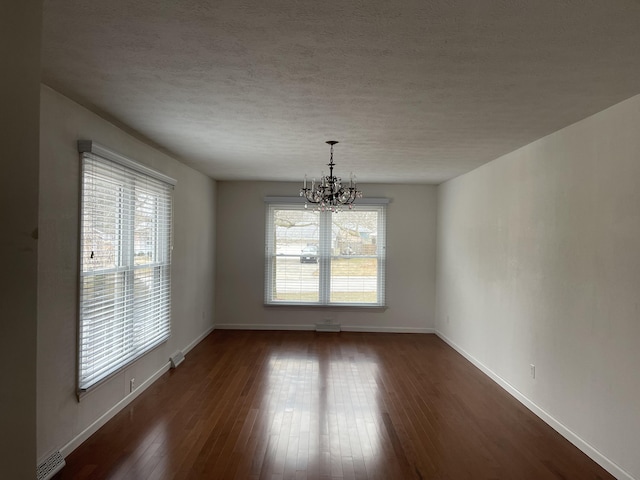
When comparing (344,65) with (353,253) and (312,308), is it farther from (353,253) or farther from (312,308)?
(312,308)

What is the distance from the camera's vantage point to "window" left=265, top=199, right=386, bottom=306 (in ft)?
23.2

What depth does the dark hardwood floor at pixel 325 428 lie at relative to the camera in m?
2.76

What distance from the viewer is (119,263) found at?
11.8ft

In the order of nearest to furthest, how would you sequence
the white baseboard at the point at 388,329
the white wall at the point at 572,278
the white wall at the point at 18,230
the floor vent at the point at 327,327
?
the white wall at the point at 18,230 → the white wall at the point at 572,278 → the floor vent at the point at 327,327 → the white baseboard at the point at 388,329

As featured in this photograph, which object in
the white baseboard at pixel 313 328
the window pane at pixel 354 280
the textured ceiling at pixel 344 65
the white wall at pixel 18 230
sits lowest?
the white baseboard at pixel 313 328

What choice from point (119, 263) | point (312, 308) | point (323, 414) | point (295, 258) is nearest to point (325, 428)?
point (323, 414)

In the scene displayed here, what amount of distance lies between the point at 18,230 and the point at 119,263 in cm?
295

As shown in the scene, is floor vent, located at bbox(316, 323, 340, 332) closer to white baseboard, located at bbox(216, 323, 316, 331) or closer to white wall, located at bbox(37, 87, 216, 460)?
white baseboard, located at bbox(216, 323, 316, 331)

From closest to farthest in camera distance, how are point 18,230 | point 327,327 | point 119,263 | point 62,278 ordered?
point 18,230
point 62,278
point 119,263
point 327,327

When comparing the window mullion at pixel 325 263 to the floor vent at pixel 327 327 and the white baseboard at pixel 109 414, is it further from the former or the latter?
the white baseboard at pixel 109 414

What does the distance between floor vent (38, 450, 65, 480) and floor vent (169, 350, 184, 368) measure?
2.16 metres

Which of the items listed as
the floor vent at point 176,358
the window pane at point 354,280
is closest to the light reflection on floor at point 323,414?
the floor vent at point 176,358

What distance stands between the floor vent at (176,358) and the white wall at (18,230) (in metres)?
4.21

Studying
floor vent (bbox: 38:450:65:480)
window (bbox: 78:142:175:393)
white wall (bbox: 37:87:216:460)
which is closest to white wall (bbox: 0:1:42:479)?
white wall (bbox: 37:87:216:460)
